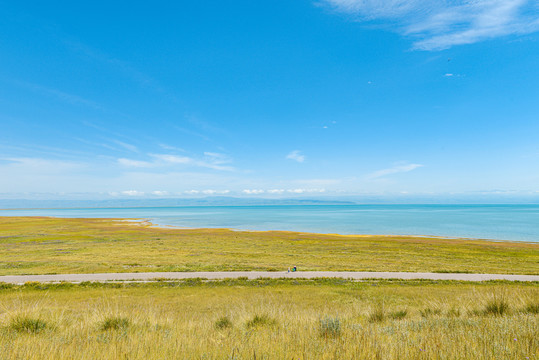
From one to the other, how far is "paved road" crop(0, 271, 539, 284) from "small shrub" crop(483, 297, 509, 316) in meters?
11.3

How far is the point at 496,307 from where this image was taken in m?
7.39

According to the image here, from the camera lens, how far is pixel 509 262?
25906 mm

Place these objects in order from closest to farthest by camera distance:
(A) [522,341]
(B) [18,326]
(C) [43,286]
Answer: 1. (A) [522,341]
2. (B) [18,326]
3. (C) [43,286]

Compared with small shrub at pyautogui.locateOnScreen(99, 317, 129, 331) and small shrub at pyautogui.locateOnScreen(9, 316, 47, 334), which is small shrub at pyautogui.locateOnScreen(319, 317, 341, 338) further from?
small shrub at pyautogui.locateOnScreen(9, 316, 47, 334)

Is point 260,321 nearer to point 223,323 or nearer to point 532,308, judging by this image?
point 223,323

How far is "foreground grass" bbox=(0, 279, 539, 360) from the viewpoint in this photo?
3562 mm

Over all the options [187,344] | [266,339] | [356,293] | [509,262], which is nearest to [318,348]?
[266,339]

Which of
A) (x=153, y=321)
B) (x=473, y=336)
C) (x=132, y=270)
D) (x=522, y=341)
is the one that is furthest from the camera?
(x=132, y=270)

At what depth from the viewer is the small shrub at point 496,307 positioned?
23.8 ft

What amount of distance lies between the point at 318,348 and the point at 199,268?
774 inches

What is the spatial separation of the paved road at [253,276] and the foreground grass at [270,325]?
5.88ft

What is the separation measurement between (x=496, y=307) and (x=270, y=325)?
675 cm

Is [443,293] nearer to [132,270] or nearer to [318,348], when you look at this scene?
[318,348]

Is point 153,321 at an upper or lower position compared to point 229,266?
upper
